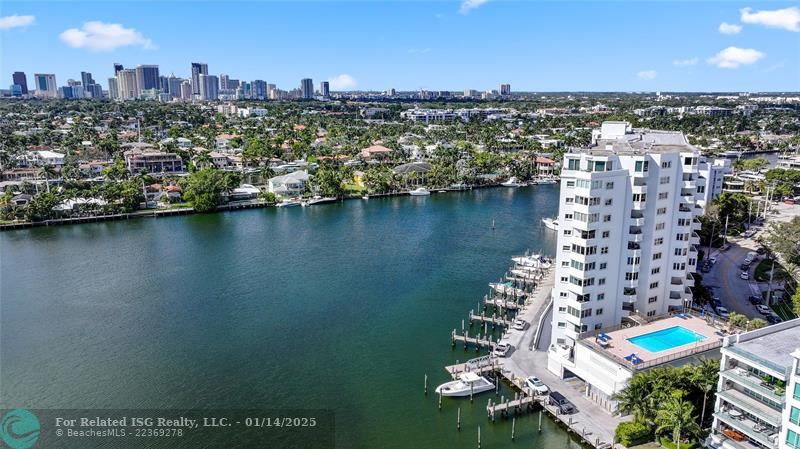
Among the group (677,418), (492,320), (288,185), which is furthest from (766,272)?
(288,185)

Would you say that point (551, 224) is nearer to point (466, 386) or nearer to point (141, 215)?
point (466, 386)

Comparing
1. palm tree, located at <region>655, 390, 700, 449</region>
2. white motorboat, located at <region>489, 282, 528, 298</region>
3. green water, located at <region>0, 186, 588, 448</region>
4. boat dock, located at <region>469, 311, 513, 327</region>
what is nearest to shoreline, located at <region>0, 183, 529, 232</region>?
green water, located at <region>0, 186, 588, 448</region>

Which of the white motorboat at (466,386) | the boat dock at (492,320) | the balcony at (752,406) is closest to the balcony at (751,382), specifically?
the balcony at (752,406)

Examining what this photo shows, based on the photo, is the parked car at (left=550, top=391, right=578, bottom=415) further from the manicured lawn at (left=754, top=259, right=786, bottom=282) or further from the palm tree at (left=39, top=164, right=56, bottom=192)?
the palm tree at (left=39, top=164, right=56, bottom=192)

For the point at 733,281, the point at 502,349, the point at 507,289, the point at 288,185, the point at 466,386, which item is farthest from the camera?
the point at 288,185

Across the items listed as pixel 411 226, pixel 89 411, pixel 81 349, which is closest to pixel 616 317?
pixel 89 411

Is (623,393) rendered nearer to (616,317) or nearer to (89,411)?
(616,317)

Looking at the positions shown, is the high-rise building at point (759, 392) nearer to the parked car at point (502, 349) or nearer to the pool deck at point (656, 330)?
the pool deck at point (656, 330)
